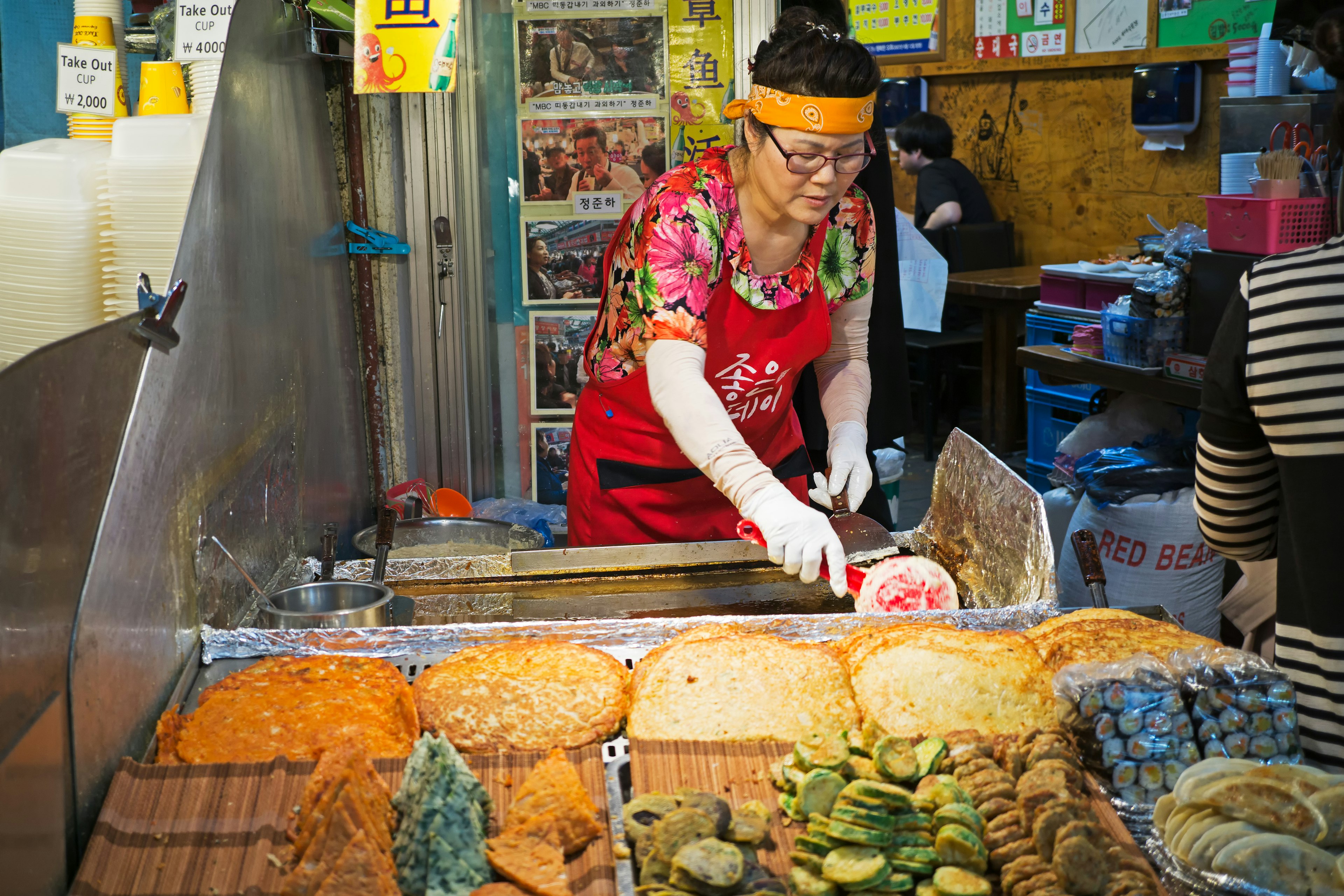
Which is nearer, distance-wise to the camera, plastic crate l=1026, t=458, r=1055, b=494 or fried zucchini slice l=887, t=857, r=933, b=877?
fried zucchini slice l=887, t=857, r=933, b=877

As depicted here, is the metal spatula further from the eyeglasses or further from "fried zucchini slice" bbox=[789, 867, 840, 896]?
"fried zucchini slice" bbox=[789, 867, 840, 896]

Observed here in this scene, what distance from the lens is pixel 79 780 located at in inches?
51.9

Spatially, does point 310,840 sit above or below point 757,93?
below

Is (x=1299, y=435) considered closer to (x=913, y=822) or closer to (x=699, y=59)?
(x=913, y=822)

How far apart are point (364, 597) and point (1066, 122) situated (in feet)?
21.0

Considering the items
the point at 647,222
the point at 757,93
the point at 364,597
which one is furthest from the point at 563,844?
the point at 757,93

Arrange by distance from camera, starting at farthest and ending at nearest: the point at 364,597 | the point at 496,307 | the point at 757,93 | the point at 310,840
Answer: the point at 496,307 → the point at 757,93 → the point at 364,597 → the point at 310,840

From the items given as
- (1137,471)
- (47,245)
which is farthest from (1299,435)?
(1137,471)

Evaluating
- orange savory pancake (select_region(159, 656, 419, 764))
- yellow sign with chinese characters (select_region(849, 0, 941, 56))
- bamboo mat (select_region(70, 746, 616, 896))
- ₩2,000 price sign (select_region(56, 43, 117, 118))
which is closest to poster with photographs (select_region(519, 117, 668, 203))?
₩2,000 price sign (select_region(56, 43, 117, 118))

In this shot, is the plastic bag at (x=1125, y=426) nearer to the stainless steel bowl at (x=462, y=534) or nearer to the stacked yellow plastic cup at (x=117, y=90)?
the stainless steel bowl at (x=462, y=534)

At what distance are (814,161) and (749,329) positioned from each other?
1.36ft

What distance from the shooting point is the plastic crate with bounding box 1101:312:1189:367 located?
4059 millimetres

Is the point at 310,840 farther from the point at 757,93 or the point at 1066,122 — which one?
the point at 1066,122

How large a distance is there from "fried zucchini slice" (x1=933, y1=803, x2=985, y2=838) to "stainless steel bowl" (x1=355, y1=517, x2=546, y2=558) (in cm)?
182
